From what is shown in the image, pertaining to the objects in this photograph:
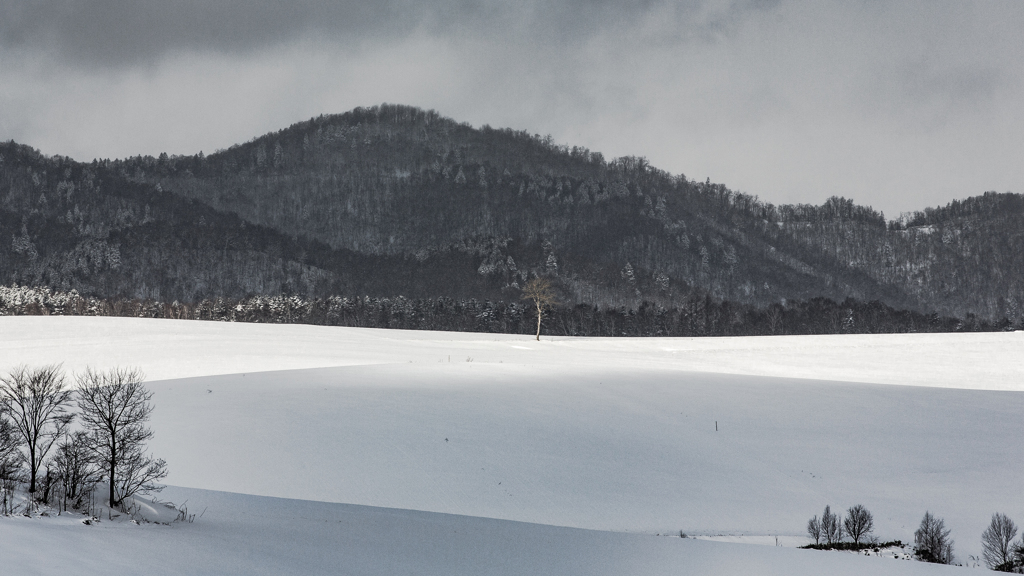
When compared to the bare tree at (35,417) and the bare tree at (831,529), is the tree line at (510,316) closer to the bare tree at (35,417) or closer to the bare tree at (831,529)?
the bare tree at (35,417)

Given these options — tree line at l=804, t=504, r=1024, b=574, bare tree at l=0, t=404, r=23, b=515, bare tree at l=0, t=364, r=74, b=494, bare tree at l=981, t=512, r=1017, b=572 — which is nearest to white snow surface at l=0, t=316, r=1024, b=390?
bare tree at l=0, t=364, r=74, b=494

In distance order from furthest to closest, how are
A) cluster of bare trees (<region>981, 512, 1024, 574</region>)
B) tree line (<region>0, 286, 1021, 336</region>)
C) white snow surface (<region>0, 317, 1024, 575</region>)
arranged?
tree line (<region>0, 286, 1021, 336</region>)
cluster of bare trees (<region>981, 512, 1024, 574</region>)
white snow surface (<region>0, 317, 1024, 575</region>)

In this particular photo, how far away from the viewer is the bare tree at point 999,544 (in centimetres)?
1609

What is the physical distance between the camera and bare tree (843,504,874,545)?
17.3 meters

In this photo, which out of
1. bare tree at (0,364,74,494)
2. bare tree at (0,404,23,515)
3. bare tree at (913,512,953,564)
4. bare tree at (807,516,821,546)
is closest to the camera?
bare tree at (0,404,23,515)

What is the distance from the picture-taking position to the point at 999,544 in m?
16.7

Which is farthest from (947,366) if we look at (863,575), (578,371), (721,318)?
(721,318)

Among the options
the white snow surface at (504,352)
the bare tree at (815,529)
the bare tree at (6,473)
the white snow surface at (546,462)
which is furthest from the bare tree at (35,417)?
the bare tree at (815,529)

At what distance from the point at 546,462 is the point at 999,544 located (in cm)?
1258

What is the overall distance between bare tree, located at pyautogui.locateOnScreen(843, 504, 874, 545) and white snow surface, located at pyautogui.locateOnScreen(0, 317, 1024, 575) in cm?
56

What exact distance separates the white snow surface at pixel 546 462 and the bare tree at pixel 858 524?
21.9 inches

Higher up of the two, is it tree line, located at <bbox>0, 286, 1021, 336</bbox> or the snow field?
tree line, located at <bbox>0, 286, 1021, 336</bbox>

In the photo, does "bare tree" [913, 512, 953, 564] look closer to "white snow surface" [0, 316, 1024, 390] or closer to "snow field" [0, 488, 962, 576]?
"snow field" [0, 488, 962, 576]

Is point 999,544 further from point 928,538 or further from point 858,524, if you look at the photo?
point 858,524
